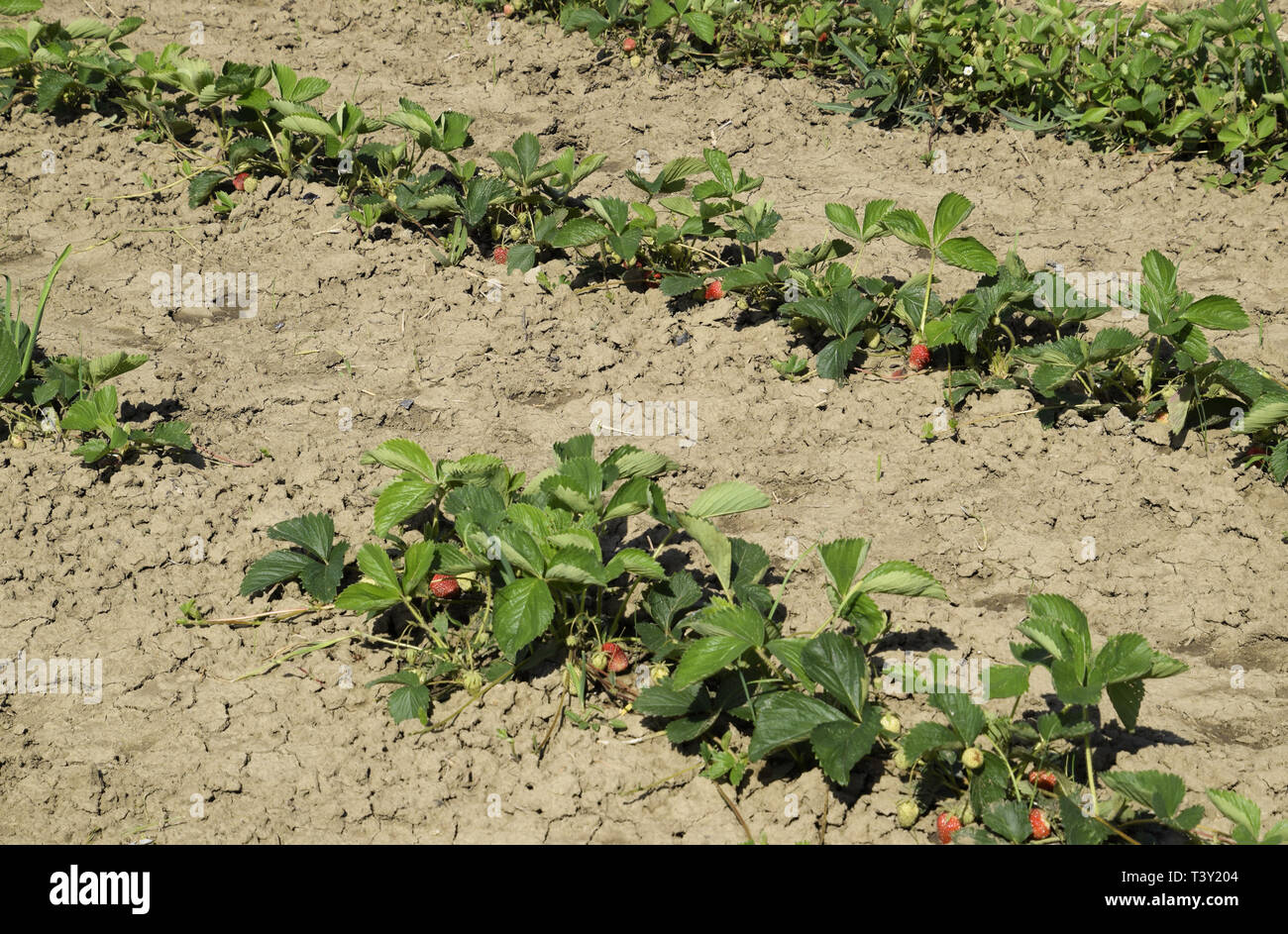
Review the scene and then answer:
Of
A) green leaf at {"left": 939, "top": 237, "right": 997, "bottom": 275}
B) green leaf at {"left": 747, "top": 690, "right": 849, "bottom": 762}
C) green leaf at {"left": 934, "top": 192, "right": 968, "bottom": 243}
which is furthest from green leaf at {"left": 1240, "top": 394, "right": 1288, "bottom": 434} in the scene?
green leaf at {"left": 747, "top": 690, "right": 849, "bottom": 762}

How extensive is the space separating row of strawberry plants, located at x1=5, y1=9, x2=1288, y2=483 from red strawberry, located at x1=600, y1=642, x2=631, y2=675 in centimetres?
124

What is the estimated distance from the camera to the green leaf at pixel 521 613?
222 cm

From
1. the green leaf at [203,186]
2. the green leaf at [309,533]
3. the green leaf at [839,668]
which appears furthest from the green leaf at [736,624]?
the green leaf at [203,186]

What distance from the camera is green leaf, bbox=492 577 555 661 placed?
2223mm

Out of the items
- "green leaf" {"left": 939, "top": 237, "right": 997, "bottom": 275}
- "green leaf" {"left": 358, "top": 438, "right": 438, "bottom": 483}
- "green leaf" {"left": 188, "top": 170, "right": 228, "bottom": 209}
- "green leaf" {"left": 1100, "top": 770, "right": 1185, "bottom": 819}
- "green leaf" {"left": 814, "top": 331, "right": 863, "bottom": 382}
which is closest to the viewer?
"green leaf" {"left": 1100, "top": 770, "right": 1185, "bottom": 819}

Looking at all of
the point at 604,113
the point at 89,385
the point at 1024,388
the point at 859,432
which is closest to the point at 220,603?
the point at 89,385

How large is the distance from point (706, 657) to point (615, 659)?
0.41 m

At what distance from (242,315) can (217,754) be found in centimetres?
181

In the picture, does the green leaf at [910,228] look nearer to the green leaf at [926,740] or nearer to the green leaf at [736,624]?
the green leaf at [736,624]

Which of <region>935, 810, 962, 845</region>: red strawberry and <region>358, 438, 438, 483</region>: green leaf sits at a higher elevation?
<region>358, 438, 438, 483</region>: green leaf

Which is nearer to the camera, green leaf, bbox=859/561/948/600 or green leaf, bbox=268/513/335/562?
green leaf, bbox=859/561/948/600

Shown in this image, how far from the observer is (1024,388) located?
10.7 ft

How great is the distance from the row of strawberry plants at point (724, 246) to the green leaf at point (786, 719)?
141 cm

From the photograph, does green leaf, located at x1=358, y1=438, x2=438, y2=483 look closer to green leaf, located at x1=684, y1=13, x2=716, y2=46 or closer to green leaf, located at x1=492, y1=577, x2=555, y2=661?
green leaf, located at x1=492, y1=577, x2=555, y2=661
